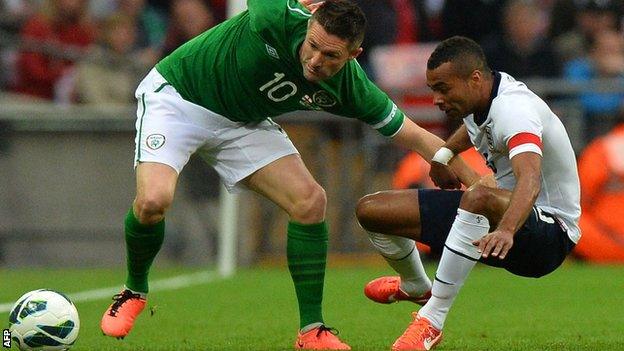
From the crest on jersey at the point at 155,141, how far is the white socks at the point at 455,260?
1.70m

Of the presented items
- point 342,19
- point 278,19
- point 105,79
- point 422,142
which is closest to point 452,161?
point 422,142

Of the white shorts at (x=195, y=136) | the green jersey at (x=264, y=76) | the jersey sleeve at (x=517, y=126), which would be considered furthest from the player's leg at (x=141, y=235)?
the jersey sleeve at (x=517, y=126)

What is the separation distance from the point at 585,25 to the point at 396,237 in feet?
25.9

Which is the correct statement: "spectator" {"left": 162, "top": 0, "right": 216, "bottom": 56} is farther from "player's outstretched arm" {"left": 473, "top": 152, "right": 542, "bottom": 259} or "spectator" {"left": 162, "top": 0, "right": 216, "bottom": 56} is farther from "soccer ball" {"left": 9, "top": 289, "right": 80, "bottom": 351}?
"player's outstretched arm" {"left": 473, "top": 152, "right": 542, "bottom": 259}

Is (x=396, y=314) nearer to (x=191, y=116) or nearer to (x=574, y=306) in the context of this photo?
(x=574, y=306)

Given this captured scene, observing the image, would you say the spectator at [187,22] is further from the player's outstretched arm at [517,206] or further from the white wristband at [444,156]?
the player's outstretched arm at [517,206]

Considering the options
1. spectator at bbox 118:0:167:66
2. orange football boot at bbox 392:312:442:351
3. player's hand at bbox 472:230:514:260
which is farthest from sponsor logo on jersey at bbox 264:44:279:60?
spectator at bbox 118:0:167:66

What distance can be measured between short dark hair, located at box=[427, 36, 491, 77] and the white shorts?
122cm

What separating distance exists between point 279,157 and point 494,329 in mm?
1744

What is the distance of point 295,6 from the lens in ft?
23.0

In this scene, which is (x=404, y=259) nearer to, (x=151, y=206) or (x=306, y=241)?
(x=306, y=241)

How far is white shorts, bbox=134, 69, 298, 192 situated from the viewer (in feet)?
24.0

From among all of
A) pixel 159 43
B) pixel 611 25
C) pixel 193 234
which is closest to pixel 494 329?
pixel 193 234

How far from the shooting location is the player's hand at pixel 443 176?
730 centimetres
